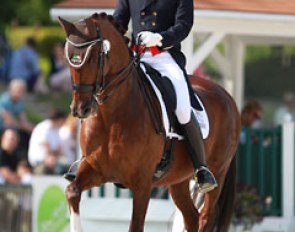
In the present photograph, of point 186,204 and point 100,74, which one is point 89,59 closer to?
point 100,74

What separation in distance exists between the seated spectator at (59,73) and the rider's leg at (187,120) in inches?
459

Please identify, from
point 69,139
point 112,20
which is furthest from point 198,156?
point 69,139

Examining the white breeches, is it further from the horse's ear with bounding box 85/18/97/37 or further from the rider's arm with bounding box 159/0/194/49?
the horse's ear with bounding box 85/18/97/37

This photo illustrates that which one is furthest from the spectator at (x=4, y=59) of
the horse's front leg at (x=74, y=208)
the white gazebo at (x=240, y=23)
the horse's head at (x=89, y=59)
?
the horse's head at (x=89, y=59)

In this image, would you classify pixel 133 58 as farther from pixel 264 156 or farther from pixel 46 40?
pixel 46 40

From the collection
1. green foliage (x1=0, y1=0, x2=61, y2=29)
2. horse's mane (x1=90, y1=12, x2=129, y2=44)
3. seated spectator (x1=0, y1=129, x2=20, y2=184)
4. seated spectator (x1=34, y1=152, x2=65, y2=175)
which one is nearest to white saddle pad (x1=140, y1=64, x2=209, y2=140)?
horse's mane (x1=90, y1=12, x2=129, y2=44)

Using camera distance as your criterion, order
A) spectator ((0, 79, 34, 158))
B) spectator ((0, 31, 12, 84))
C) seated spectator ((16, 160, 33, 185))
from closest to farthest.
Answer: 1. seated spectator ((16, 160, 33, 185))
2. spectator ((0, 79, 34, 158))
3. spectator ((0, 31, 12, 84))

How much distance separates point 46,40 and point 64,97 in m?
6.98

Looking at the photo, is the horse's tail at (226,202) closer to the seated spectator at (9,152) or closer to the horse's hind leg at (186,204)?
the horse's hind leg at (186,204)

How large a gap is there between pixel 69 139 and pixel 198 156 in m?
6.30

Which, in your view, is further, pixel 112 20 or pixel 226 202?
pixel 226 202

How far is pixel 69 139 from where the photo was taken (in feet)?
50.5

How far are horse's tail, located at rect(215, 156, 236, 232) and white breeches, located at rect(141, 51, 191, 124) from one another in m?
1.57

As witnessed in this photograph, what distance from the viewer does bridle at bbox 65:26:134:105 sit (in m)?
8.05
